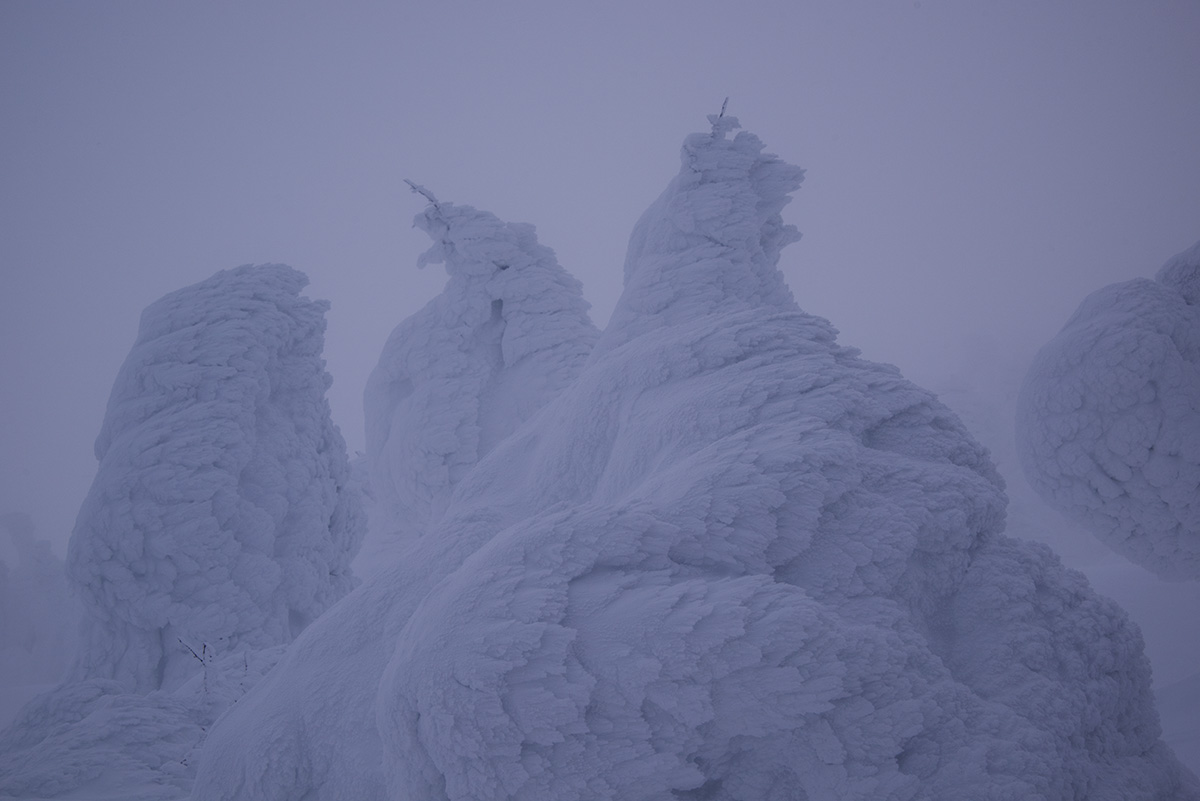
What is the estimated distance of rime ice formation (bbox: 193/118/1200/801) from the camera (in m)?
1.50

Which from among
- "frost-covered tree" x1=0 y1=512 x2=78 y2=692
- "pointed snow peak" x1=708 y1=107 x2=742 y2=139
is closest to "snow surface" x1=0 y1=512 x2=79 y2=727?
"frost-covered tree" x1=0 y1=512 x2=78 y2=692

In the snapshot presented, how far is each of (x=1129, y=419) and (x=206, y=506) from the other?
6.74m

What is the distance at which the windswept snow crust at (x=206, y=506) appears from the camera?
5164 millimetres

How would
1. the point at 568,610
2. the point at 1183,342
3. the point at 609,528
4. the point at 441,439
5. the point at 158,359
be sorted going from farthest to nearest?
the point at 441,439
the point at 158,359
the point at 1183,342
the point at 609,528
the point at 568,610

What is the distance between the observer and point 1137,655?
1.99m

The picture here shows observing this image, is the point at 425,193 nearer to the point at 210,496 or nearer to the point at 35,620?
the point at 210,496

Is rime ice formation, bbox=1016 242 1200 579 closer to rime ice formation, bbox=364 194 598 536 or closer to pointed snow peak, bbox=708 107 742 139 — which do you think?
pointed snow peak, bbox=708 107 742 139

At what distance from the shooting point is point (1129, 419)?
14.2 ft

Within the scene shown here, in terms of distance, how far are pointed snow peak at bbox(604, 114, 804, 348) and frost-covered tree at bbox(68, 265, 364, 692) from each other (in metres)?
3.48

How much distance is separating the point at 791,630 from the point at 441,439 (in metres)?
5.41

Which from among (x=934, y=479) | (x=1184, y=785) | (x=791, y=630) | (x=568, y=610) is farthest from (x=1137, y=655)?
(x=568, y=610)

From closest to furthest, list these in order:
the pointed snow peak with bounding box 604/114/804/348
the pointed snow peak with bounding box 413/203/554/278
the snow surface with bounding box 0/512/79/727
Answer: the pointed snow peak with bounding box 604/114/804/348
the pointed snow peak with bounding box 413/203/554/278
the snow surface with bounding box 0/512/79/727

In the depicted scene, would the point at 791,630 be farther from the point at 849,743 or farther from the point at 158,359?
the point at 158,359

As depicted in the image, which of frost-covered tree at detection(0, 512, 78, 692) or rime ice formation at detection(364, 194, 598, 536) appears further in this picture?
frost-covered tree at detection(0, 512, 78, 692)
